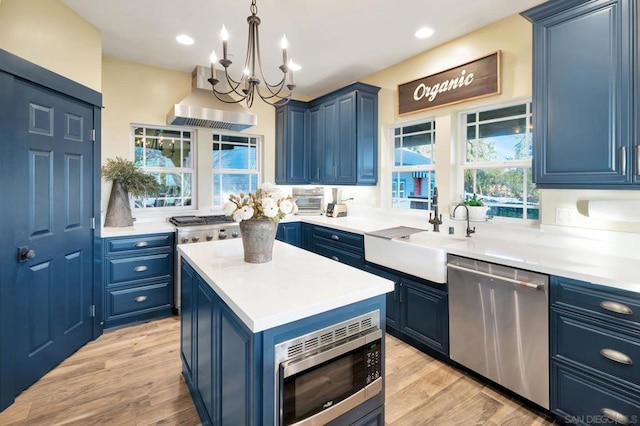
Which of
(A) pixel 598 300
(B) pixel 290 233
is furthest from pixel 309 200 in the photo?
(A) pixel 598 300

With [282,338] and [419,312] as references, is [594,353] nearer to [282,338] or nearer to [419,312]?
[419,312]

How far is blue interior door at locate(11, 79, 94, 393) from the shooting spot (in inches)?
85.2

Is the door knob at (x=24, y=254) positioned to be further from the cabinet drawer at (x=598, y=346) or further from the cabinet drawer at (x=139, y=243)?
the cabinet drawer at (x=598, y=346)

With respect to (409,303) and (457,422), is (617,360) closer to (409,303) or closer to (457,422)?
(457,422)

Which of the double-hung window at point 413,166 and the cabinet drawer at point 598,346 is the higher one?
the double-hung window at point 413,166

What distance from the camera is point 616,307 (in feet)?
5.36

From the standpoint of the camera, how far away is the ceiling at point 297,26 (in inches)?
99.8

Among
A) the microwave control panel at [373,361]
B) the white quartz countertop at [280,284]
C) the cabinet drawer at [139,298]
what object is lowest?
the cabinet drawer at [139,298]

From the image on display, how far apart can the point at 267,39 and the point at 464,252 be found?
2.68m

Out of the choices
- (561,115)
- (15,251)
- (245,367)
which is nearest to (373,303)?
(245,367)

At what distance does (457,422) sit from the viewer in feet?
6.34

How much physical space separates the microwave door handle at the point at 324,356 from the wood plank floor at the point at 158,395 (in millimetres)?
925

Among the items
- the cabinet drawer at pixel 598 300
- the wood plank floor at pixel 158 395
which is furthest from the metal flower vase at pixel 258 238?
the cabinet drawer at pixel 598 300

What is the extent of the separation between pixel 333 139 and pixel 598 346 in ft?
10.9
